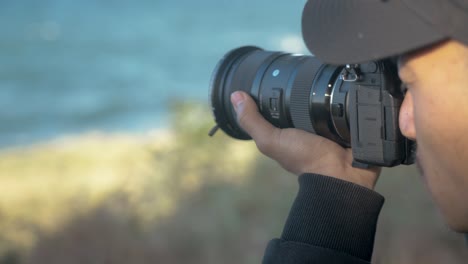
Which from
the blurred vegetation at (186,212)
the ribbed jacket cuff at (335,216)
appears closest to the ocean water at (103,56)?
the blurred vegetation at (186,212)

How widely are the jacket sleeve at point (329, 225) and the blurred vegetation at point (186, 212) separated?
1.32 metres

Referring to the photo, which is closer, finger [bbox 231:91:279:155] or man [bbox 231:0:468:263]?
man [bbox 231:0:468:263]

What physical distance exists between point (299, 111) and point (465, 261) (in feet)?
4.52

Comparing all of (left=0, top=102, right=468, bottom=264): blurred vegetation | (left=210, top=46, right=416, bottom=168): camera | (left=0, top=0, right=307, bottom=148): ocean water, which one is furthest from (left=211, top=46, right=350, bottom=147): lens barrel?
(left=0, top=0, right=307, bottom=148): ocean water

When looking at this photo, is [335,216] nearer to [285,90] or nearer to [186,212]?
[285,90]

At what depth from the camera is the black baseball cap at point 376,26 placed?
3.37 feet

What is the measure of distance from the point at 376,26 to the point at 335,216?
0.48 m

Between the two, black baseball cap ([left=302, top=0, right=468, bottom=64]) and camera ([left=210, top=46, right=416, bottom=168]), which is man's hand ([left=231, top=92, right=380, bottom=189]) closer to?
camera ([left=210, top=46, right=416, bottom=168])

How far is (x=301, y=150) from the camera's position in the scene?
1.64 m

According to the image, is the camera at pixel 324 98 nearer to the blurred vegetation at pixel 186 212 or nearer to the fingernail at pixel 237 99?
the fingernail at pixel 237 99

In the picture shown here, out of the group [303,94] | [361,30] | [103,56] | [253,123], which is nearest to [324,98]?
[303,94]

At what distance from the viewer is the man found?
1.07m

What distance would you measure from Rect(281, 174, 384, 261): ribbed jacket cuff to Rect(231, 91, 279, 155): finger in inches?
8.7

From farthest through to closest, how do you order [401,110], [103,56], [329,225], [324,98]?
1. [103,56]
2. [324,98]
3. [329,225]
4. [401,110]
